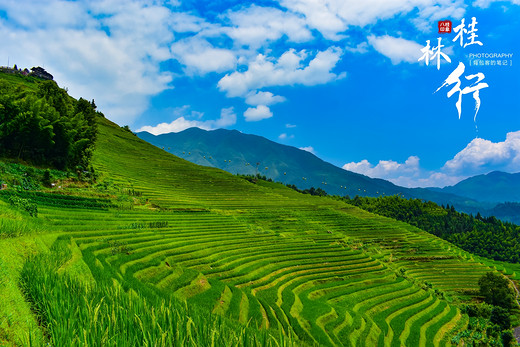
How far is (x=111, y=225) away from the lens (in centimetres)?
2345

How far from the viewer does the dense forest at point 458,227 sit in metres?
95.8

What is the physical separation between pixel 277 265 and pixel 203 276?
10349 mm

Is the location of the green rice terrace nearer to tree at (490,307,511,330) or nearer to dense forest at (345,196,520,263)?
tree at (490,307,511,330)

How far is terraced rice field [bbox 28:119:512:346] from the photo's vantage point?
52.3ft

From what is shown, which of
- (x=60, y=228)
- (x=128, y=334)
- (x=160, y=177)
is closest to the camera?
(x=128, y=334)

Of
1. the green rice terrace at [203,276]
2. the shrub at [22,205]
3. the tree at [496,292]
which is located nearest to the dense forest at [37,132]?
the green rice terrace at [203,276]

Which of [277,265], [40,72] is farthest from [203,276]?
[40,72]

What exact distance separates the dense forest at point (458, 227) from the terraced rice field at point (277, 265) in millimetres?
57010

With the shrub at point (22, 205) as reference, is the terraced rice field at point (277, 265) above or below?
below

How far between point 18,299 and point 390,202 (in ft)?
478

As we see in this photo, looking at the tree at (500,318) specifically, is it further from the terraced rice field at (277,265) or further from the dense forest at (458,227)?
the dense forest at (458,227)

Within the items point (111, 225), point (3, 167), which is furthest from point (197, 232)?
point (3, 167)

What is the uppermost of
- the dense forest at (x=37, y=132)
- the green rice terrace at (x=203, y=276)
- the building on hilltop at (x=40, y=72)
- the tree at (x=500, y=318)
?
the building on hilltop at (x=40, y=72)

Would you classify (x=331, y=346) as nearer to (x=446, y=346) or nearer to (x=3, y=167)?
(x=446, y=346)
